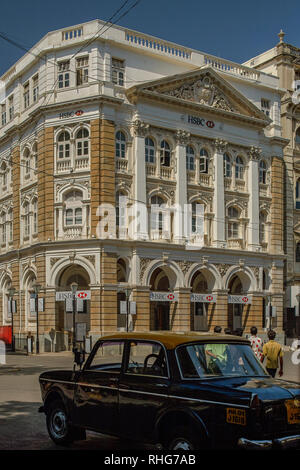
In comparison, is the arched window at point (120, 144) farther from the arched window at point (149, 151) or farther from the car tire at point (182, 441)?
the car tire at point (182, 441)

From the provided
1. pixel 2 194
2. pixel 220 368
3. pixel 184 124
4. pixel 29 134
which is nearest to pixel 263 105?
pixel 184 124

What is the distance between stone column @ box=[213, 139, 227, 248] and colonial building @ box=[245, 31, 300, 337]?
26.2 ft

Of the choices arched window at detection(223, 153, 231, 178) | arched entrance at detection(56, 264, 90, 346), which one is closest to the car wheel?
→ arched entrance at detection(56, 264, 90, 346)

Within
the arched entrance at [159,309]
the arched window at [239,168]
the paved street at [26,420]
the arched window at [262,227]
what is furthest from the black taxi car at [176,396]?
the arched window at [262,227]

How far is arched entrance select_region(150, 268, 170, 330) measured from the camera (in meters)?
43.7

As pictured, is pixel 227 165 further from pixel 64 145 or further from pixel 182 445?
pixel 182 445

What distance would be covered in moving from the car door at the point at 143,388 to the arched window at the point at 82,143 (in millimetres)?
32063

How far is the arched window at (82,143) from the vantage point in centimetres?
4103

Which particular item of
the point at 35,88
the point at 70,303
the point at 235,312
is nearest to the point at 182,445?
the point at 70,303

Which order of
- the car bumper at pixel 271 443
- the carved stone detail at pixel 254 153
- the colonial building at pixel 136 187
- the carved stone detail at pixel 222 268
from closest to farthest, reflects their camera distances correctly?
the car bumper at pixel 271 443, the colonial building at pixel 136 187, the carved stone detail at pixel 222 268, the carved stone detail at pixel 254 153

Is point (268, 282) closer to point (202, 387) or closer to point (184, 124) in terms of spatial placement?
point (184, 124)

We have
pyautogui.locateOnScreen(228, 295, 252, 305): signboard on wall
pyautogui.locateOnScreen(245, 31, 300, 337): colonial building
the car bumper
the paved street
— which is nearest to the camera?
the car bumper

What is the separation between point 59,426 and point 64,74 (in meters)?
34.0

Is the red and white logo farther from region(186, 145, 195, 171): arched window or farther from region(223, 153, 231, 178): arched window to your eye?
region(223, 153, 231, 178): arched window
